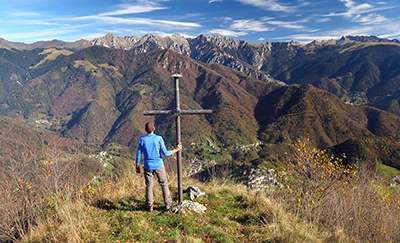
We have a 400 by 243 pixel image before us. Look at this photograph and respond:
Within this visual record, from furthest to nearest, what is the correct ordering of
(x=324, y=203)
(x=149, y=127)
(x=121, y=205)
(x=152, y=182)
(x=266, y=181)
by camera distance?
(x=266, y=181) → (x=324, y=203) → (x=121, y=205) → (x=152, y=182) → (x=149, y=127)

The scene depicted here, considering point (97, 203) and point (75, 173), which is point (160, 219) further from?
point (75, 173)

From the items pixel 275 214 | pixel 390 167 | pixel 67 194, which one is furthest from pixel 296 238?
pixel 390 167


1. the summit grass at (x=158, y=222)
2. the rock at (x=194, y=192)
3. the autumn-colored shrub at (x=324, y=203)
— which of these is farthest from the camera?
the rock at (x=194, y=192)

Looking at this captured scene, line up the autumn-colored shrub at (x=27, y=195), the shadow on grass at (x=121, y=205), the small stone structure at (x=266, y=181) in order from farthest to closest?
the small stone structure at (x=266, y=181) < the shadow on grass at (x=121, y=205) < the autumn-colored shrub at (x=27, y=195)

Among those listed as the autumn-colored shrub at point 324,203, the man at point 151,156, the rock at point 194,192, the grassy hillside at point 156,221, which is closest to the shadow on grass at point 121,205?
the grassy hillside at point 156,221

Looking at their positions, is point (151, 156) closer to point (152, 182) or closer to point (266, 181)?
point (152, 182)

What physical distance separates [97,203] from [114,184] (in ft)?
6.34

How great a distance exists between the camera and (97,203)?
8602mm

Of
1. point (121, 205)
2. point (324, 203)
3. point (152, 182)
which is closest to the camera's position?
point (152, 182)

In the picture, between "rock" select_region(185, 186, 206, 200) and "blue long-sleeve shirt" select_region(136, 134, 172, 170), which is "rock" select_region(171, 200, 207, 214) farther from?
"blue long-sleeve shirt" select_region(136, 134, 172, 170)

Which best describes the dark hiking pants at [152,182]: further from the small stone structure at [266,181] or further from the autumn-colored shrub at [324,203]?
the autumn-colored shrub at [324,203]

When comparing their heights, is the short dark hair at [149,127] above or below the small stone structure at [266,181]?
above

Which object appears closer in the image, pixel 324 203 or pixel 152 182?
pixel 152 182

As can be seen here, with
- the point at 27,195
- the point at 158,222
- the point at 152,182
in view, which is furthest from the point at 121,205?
the point at 27,195
